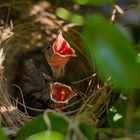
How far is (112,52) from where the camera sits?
0.35 metres

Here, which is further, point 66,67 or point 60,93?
point 66,67

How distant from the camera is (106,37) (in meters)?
0.34

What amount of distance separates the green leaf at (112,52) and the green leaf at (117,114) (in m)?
0.56

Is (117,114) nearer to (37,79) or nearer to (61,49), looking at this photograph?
(61,49)

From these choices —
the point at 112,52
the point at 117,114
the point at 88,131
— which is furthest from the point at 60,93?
the point at 112,52

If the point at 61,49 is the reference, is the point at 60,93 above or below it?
below

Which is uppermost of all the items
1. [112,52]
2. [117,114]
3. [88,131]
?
[112,52]

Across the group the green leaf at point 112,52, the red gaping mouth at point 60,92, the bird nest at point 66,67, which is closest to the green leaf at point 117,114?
the bird nest at point 66,67

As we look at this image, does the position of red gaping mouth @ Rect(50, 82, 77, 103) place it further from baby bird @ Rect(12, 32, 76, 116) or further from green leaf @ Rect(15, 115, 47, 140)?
green leaf @ Rect(15, 115, 47, 140)

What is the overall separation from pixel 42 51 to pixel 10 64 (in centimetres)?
14

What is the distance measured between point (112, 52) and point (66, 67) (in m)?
1.12

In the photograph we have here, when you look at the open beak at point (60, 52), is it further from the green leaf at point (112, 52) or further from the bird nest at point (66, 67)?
the green leaf at point (112, 52)

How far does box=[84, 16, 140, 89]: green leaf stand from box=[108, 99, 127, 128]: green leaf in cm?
56

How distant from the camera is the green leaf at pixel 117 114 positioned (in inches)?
36.2
